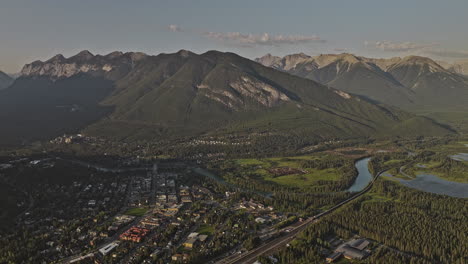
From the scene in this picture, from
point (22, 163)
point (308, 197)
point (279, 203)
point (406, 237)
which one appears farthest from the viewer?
point (22, 163)

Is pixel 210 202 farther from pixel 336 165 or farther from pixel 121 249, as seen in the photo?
pixel 336 165

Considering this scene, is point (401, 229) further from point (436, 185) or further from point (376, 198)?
point (436, 185)

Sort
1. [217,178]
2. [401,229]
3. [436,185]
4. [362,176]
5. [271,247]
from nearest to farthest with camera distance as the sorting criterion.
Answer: [271,247] → [401,229] → [436,185] → [217,178] → [362,176]

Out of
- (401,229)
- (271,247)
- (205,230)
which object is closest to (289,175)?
(401,229)

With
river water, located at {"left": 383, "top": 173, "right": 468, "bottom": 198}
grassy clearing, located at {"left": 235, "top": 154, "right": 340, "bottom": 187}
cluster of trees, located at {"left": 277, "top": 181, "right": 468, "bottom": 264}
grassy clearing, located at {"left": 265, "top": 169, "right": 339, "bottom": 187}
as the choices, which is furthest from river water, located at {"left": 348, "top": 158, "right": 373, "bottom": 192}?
cluster of trees, located at {"left": 277, "top": 181, "right": 468, "bottom": 264}

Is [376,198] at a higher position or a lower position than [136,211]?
lower

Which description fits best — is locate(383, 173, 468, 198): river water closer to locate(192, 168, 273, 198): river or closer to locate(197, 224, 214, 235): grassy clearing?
locate(192, 168, 273, 198): river

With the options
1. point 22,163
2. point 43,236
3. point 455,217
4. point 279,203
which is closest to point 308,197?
point 279,203

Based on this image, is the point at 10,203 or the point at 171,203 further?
the point at 171,203

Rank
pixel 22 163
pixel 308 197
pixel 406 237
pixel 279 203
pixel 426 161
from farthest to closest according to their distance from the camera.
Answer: pixel 426 161, pixel 22 163, pixel 308 197, pixel 279 203, pixel 406 237
